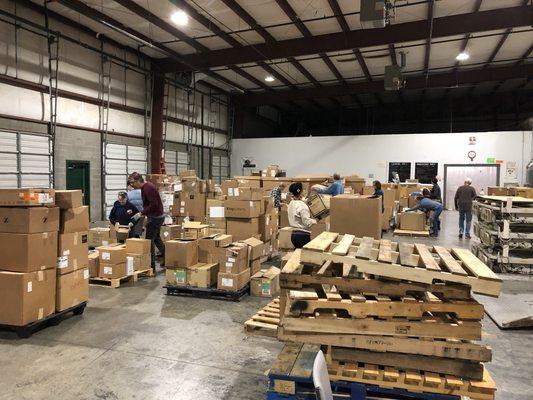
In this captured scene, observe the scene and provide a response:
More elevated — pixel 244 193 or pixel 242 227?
pixel 244 193

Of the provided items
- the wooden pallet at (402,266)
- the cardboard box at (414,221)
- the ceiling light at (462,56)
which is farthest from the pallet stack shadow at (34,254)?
the ceiling light at (462,56)

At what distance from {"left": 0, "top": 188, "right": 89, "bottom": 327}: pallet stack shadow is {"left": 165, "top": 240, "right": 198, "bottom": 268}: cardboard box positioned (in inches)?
54.5

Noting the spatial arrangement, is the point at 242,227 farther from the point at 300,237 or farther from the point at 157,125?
the point at 157,125

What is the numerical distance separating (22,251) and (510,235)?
698 centimetres

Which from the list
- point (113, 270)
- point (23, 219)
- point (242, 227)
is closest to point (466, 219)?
point (242, 227)

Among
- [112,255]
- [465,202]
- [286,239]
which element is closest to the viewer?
[112,255]

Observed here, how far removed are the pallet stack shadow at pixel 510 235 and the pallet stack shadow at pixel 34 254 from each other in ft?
21.4

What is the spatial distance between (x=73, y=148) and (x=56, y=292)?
7200mm

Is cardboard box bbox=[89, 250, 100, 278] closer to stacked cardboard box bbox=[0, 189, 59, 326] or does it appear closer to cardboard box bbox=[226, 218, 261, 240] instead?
stacked cardboard box bbox=[0, 189, 59, 326]

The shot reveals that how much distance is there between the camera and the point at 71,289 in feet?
14.0

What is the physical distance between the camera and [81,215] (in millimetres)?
4367

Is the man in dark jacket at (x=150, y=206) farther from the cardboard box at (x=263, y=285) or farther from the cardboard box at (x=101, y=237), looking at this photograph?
the cardboard box at (x=263, y=285)

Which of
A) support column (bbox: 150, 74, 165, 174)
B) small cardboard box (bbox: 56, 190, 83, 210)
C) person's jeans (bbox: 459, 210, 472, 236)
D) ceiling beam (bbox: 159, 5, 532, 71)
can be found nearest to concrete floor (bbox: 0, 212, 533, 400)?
small cardboard box (bbox: 56, 190, 83, 210)

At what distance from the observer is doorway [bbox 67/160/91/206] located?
1026 cm
